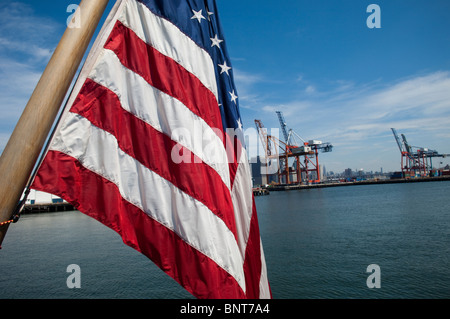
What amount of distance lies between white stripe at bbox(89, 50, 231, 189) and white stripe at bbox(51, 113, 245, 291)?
290 millimetres

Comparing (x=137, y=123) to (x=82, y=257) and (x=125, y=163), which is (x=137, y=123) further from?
(x=82, y=257)

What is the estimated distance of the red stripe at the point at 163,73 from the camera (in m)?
1.98

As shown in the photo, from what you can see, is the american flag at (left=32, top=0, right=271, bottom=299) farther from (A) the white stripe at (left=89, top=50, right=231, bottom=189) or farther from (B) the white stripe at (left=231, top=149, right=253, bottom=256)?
(B) the white stripe at (left=231, top=149, right=253, bottom=256)

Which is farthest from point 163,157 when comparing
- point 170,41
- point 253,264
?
point 253,264

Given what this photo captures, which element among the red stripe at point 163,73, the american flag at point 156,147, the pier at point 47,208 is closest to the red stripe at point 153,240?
the american flag at point 156,147

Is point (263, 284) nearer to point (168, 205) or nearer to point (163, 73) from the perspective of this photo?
A: point (168, 205)

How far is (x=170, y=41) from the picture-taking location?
2.15 meters

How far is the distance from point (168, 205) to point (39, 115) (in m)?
1.04

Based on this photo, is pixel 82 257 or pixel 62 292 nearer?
pixel 62 292

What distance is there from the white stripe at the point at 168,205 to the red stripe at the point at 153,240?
43 millimetres

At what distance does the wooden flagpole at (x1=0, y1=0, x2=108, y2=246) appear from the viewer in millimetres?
1195

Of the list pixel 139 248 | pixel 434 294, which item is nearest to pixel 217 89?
pixel 139 248

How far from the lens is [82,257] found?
15.9m

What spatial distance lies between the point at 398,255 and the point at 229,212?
14732 millimetres
